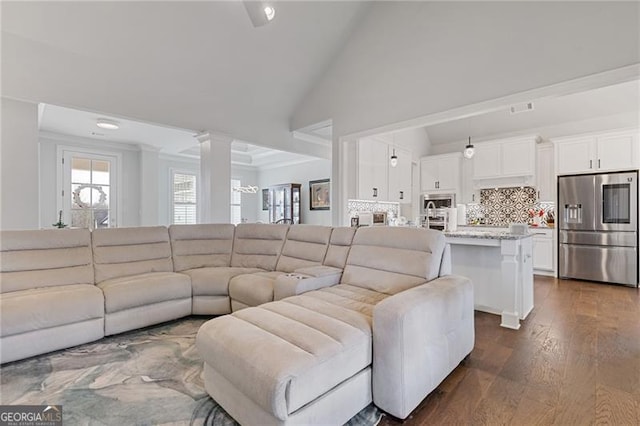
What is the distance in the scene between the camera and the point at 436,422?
5.25ft

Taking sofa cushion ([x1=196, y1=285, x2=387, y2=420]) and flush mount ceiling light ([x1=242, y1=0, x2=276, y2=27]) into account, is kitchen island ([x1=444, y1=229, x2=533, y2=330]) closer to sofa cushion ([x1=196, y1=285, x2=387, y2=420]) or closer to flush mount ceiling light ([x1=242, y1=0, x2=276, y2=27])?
sofa cushion ([x1=196, y1=285, x2=387, y2=420])

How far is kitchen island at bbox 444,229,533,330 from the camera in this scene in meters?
2.94

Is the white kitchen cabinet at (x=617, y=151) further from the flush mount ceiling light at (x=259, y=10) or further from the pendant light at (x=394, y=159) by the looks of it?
the flush mount ceiling light at (x=259, y=10)

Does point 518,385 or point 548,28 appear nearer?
point 518,385

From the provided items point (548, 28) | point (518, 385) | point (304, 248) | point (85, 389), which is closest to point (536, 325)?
point (518, 385)

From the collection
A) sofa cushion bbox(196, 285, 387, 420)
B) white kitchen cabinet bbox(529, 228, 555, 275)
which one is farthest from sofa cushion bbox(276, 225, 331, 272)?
white kitchen cabinet bbox(529, 228, 555, 275)

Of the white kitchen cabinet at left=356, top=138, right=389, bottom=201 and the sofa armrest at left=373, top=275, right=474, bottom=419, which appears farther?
the white kitchen cabinet at left=356, top=138, right=389, bottom=201

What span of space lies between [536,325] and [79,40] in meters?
5.38

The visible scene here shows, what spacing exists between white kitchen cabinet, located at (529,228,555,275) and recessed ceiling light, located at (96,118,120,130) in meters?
7.31

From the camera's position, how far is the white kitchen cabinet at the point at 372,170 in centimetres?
498

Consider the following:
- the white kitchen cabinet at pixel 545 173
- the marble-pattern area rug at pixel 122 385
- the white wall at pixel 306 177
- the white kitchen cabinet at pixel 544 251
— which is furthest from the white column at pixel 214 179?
the white kitchen cabinet at pixel 545 173

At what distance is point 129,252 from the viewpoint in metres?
3.19

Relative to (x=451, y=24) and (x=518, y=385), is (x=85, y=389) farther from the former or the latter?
(x=451, y=24)

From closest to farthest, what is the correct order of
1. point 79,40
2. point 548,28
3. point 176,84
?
1. point 548,28
2. point 79,40
3. point 176,84
